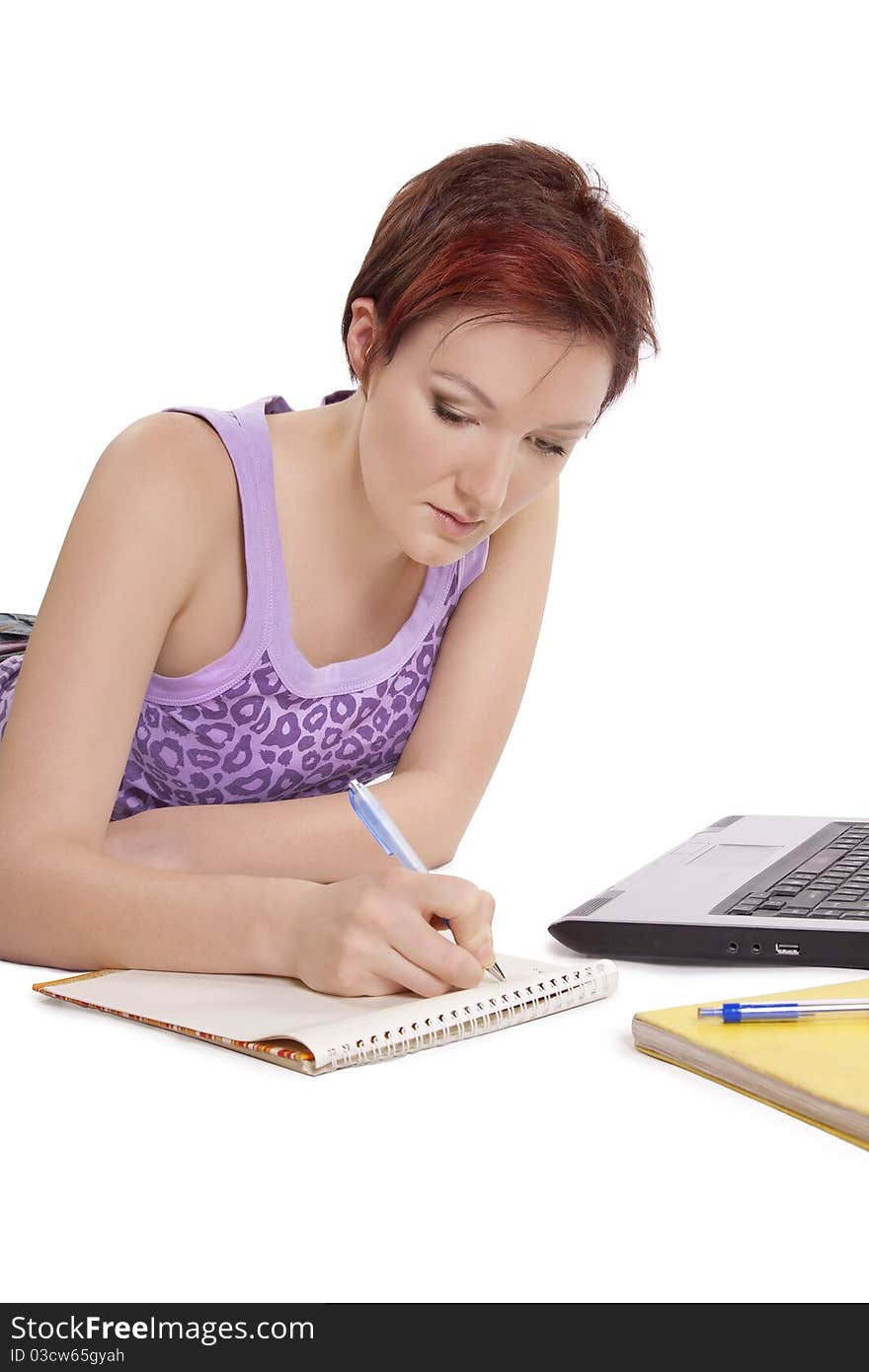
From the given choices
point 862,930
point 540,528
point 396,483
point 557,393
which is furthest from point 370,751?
point 862,930

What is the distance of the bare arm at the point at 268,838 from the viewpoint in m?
1.45

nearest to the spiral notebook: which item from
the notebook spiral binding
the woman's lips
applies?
the notebook spiral binding

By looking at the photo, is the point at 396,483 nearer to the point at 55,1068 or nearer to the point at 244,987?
the point at 244,987

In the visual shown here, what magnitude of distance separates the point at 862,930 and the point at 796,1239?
46 cm

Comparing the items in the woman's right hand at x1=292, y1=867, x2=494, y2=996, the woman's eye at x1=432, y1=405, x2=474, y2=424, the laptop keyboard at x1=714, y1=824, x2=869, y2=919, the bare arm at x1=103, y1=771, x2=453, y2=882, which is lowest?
the woman's right hand at x1=292, y1=867, x2=494, y2=996

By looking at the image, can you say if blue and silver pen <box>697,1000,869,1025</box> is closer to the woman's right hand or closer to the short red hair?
the woman's right hand

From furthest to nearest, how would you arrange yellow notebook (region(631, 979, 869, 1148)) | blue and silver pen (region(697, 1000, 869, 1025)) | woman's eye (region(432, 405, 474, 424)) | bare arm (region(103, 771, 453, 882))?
bare arm (region(103, 771, 453, 882)) < woman's eye (region(432, 405, 474, 424)) < blue and silver pen (region(697, 1000, 869, 1025)) < yellow notebook (region(631, 979, 869, 1148))

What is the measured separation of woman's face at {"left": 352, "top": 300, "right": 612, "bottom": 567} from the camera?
1268 mm

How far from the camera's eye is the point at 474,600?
68.7 inches

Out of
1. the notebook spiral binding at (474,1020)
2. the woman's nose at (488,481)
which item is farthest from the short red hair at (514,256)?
the notebook spiral binding at (474,1020)

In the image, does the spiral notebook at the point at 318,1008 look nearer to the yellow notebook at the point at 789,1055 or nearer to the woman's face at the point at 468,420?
the yellow notebook at the point at 789,1055

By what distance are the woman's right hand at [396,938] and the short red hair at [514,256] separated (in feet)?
1.61

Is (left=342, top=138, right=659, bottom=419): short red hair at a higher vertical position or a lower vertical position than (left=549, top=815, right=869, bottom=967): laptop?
higher

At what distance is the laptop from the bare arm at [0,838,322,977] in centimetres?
26
